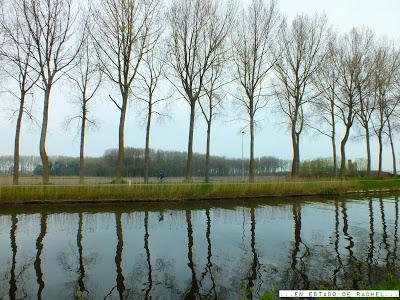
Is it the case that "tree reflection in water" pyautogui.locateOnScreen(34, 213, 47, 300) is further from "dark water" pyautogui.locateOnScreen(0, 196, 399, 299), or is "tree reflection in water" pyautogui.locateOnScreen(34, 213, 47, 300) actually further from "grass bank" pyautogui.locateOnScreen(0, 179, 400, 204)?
"grass bank" pyautogui.locateOnScreen(0, 179, 400, 204)

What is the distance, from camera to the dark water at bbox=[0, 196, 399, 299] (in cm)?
718

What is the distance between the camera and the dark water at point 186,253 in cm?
718

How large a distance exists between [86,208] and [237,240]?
10.7 metres

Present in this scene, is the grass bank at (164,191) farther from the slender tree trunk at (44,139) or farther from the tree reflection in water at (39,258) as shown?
the tree reflection in water at (39,258)

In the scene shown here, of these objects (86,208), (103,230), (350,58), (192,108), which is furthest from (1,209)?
(350,58)

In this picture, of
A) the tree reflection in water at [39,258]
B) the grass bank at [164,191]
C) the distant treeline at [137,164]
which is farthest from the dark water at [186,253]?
the distant treeline at [137,164]

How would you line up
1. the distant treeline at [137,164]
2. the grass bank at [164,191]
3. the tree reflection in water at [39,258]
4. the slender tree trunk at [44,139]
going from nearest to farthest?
1. the tree reflection in water at [39,258]
2. the grass bank at [164,191]
3. the slender tree trunk at [44,139]
4. the distant treeline at [137,164]

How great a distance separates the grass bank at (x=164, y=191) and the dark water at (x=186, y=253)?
10.5ft

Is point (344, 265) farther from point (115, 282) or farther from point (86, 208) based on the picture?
point (86, 208)

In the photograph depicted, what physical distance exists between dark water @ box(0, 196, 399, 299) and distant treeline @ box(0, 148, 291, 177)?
181ft

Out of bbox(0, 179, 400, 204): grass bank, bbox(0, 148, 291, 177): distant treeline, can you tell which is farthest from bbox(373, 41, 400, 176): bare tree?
bbox(0, 148, 291, 177): distant treeline

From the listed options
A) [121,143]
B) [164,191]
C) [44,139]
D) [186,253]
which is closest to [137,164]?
[121,143]

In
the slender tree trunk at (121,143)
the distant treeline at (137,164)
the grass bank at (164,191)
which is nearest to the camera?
the grass bank at (164,191)

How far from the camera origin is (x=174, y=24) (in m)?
29.3
